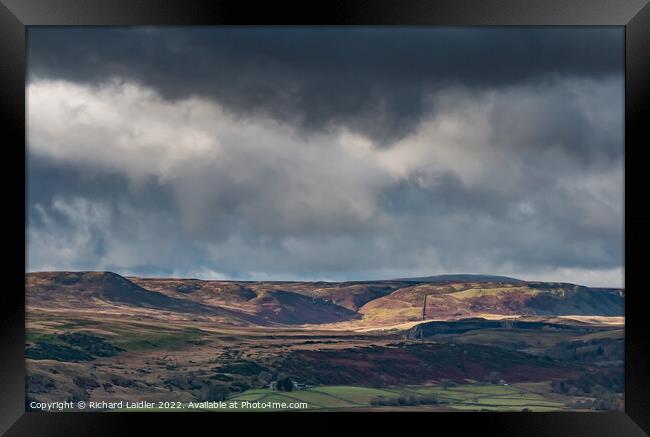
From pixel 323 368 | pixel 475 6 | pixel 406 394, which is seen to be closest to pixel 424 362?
pixel 406 394

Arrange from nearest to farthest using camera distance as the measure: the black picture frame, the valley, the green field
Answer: the black picture frame → the green field → the valley

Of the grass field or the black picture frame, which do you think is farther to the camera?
the grass field

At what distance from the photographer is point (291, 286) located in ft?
74.3

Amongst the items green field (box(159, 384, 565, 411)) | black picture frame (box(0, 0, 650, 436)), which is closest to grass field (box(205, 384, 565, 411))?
green field (box(159, 384, 565, 411))

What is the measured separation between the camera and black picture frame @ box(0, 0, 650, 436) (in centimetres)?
697

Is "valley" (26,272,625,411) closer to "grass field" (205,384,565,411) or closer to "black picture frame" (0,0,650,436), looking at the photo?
"grass field" (205,384,565,411)

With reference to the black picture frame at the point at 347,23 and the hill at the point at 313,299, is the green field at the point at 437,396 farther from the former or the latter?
the black picture frame at the point at 347,23

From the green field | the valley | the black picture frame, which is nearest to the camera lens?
the black picture frame

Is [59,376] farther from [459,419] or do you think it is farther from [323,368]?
[459,419]

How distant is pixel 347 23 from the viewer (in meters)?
7.14

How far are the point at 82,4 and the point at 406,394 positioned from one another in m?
15.7

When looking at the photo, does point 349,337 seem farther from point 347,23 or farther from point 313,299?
point 347,23

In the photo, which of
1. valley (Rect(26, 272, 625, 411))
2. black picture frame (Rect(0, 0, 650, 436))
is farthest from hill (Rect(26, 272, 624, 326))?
black picture frame (Rect(0, 0, 650, 436))

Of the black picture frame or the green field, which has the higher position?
the black picture frame
